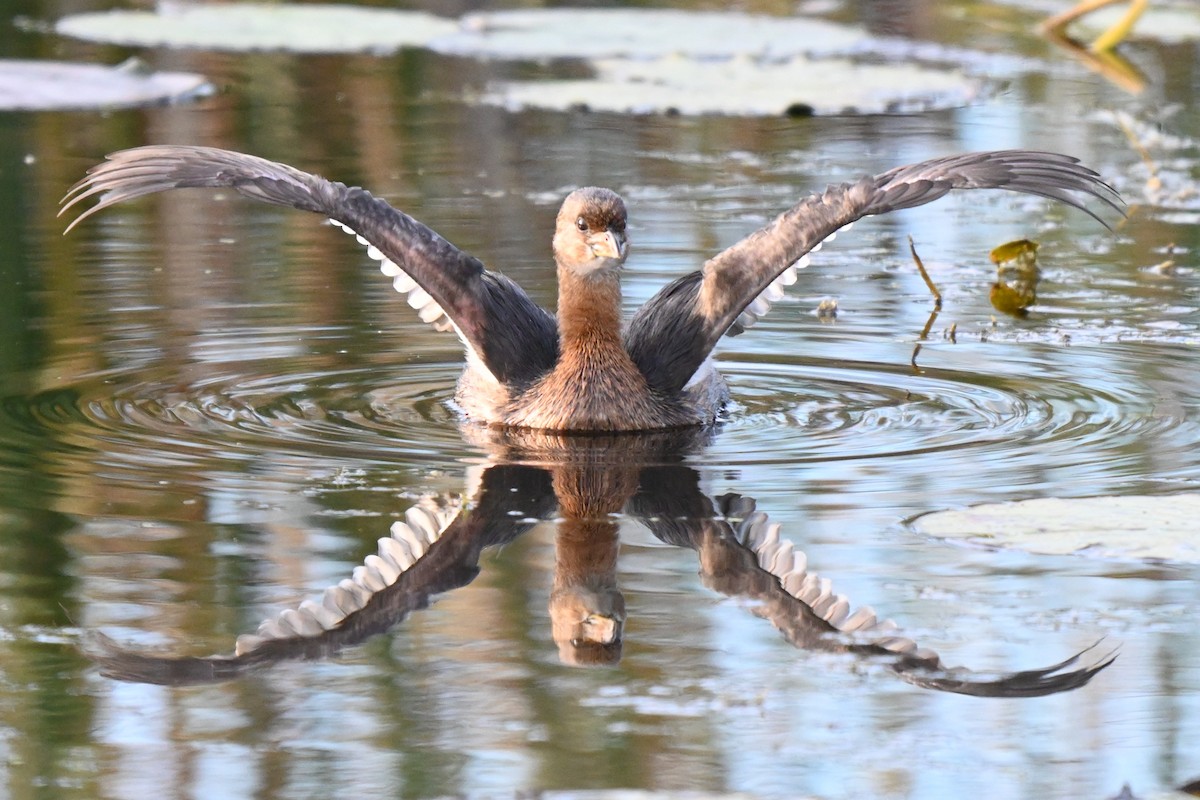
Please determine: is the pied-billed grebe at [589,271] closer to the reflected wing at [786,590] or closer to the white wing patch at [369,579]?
the reflected wing at [786,590]

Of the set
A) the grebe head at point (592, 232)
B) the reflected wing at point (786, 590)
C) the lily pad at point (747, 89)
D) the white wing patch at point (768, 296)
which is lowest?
the reflected wing at point (786, 590)

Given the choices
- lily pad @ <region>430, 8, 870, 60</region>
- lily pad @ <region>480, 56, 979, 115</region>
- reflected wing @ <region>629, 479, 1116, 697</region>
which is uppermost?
lily pad @ <region>430, 8, 870, 60</region>

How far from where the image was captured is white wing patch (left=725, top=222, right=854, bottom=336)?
8242 millimetres

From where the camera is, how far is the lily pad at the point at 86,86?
15.4 metres

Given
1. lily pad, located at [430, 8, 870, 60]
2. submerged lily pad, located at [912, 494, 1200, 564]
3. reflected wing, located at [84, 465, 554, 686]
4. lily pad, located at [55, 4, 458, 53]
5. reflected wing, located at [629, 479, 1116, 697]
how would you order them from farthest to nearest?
lily pad, located at [55, 4, 458, 53], lily pad, located at [430, 8, 870, 60], submerged lily pad, located at [912, 494, 1200, 564], reflected wing, located at [84, 465, 554, 686], reflected wing, located at [629, 479, 1116, 697]

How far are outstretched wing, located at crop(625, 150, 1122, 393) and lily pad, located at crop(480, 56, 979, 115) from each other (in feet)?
22.0

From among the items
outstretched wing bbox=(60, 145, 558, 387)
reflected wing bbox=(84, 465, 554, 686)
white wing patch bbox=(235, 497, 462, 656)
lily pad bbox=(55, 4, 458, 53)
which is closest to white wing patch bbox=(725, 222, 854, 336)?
outstretched wing bbox=(60, 145, 558, 387)

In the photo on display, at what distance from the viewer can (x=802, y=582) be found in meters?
5.79

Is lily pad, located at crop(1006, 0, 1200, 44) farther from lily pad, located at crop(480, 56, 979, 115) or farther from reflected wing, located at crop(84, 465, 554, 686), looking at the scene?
reflected wing, located at crop(84, 465, 554, 686)

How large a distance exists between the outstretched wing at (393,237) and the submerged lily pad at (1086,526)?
2374 millimetres

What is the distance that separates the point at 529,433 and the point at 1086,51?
41.2ft

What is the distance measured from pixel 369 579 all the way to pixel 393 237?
240 cm

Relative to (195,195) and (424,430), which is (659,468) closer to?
(424,430)

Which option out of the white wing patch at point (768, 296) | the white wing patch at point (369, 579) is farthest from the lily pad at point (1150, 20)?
the white wing patch at point (369, 579)
